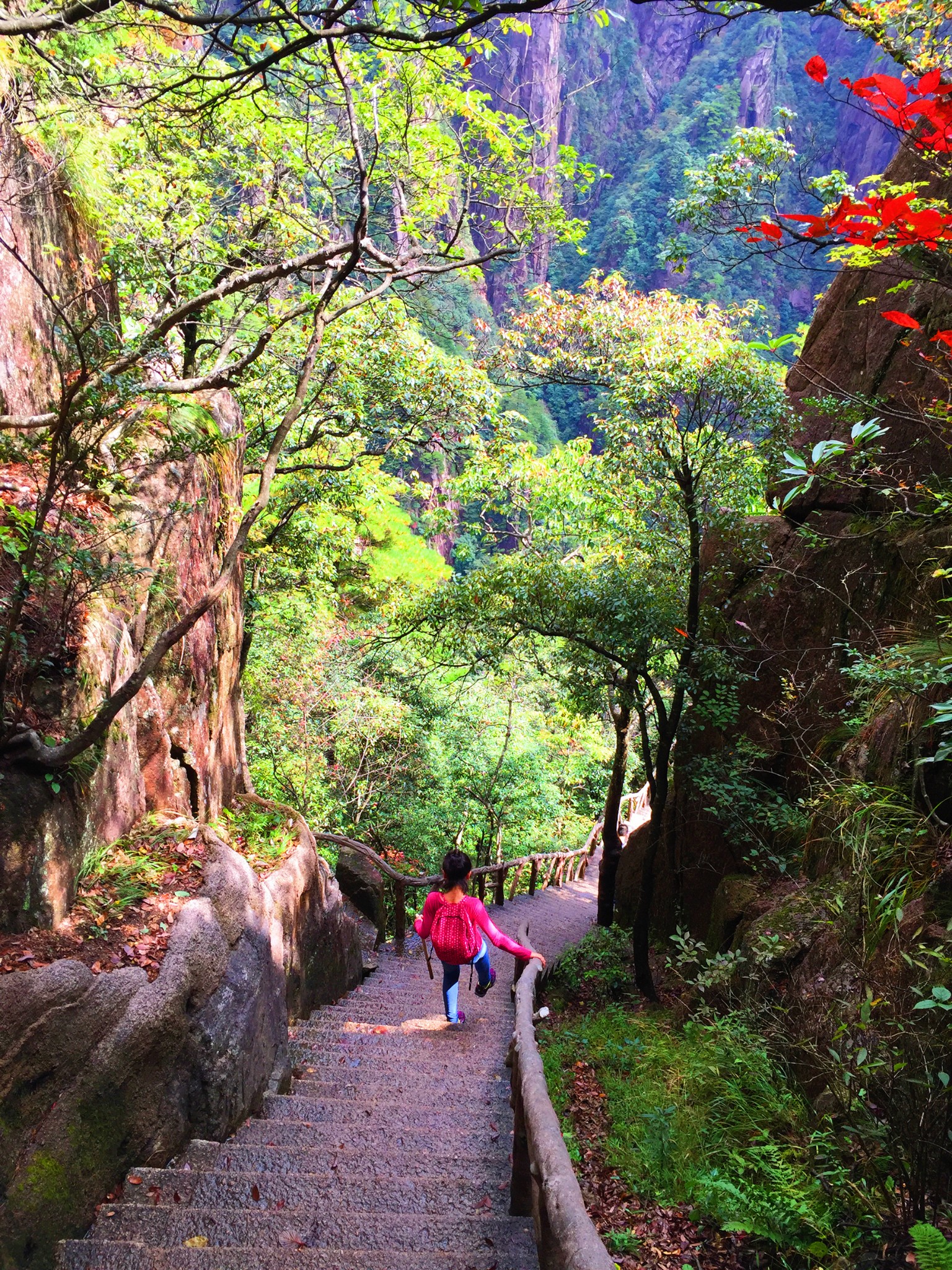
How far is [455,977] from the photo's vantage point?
6.00 m

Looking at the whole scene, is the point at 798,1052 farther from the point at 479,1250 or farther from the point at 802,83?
the point at 802,83

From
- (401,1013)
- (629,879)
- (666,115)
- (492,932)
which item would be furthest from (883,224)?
(666,115)

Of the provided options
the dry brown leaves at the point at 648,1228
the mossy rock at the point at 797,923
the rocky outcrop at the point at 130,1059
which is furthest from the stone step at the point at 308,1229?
the mossy rock at the point at 797,923

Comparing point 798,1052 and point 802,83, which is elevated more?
point 802,83

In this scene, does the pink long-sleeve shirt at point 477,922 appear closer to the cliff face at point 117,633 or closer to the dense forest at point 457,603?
the dense forest at point 457,603

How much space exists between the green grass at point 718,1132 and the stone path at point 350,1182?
2.69 feet

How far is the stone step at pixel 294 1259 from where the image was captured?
276 centimetres

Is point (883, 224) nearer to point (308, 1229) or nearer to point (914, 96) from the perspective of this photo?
point (914, 96)

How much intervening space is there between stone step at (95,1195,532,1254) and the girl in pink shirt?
231 centimetres

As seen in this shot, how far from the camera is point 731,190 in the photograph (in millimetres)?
6012

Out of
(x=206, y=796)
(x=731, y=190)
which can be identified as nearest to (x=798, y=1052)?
(x=206, y=796)

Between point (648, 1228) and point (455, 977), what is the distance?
2.43 metres

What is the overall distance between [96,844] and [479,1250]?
3.15 m

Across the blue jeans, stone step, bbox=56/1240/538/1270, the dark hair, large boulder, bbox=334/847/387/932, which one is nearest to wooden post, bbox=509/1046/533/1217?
stone step, bbox=56/1240/538/1270
